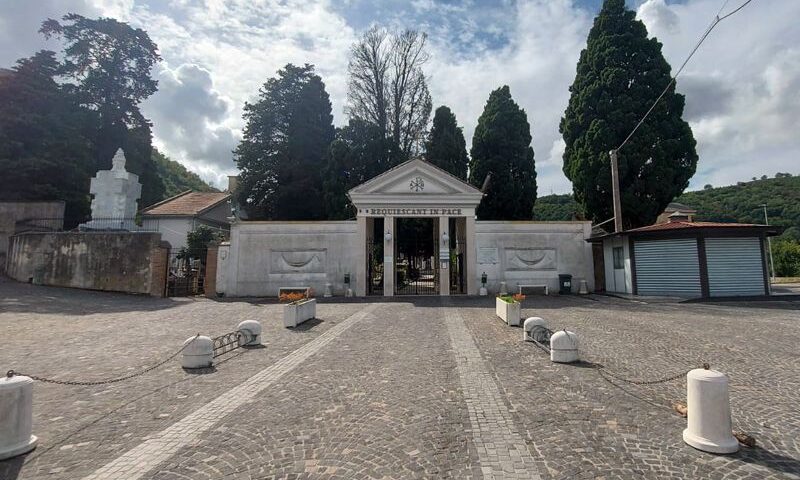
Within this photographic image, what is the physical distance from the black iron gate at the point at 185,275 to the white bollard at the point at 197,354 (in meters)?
13.9

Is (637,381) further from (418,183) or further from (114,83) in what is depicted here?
(114,83)

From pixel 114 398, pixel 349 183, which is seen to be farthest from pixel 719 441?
pixel 349 183

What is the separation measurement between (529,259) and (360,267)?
848 centimetres

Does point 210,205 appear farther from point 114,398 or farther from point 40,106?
point 114,398

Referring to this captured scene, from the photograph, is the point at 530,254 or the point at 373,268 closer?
the point at 530,254

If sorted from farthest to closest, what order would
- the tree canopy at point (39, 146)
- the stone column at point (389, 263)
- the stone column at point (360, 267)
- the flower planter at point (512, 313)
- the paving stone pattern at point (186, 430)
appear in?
1. the tree canopy at point (39, 146)
2. the stone column at point (360, 267)
3. the stone column at point (389, 263)
4. the flower planter at point (512, 313)
5. the paving stone pattern at point (186, 430)

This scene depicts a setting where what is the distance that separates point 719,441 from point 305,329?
867 centimetres

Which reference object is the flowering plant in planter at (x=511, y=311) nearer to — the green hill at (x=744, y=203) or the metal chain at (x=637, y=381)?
the metal chain at (x=637, y=381)

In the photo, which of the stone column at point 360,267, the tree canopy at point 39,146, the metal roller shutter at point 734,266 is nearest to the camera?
the metal roller shutter at point 734,266

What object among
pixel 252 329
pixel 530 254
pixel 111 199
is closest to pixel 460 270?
pixel 530 254

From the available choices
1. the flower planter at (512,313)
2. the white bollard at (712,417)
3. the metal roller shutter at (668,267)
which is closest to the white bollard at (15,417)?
the white bollard at (712,417)

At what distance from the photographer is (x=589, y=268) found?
802 inches

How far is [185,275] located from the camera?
20812mm

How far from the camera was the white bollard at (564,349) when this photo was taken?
6.77 metres
